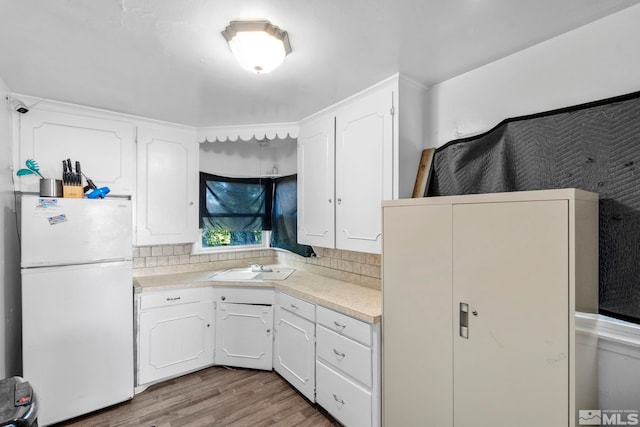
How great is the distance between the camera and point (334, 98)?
2.23 m

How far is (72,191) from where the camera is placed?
2.20 metres

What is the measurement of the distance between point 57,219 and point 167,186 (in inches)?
36.4

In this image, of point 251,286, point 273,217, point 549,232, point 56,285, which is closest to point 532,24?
point 549,232

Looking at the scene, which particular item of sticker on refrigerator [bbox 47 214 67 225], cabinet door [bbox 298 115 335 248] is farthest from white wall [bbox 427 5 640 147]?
sticker on refrigerator [bbox 47 214 67 225]

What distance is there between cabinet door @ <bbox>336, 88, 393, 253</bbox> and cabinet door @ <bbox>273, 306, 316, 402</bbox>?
28.1 inches

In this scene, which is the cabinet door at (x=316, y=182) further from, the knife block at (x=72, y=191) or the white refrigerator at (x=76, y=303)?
the knife block at (x=72, y=191)

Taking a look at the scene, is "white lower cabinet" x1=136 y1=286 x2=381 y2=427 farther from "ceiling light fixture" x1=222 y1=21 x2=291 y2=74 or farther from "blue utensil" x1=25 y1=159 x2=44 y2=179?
"ceiling light fixture" x1=222 y1=21 x2=291 y2=74

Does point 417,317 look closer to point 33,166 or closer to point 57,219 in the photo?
point 57,219

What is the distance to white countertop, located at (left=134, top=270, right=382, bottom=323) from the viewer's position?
75.0 inches

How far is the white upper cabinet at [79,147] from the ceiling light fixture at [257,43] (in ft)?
5.58

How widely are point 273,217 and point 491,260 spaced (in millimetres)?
2694

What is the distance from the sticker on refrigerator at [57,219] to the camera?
6.55 ft

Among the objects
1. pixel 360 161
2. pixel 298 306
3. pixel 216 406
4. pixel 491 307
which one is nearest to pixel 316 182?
pixel 360 161

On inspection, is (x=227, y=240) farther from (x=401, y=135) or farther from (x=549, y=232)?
(x=549, y=232)
